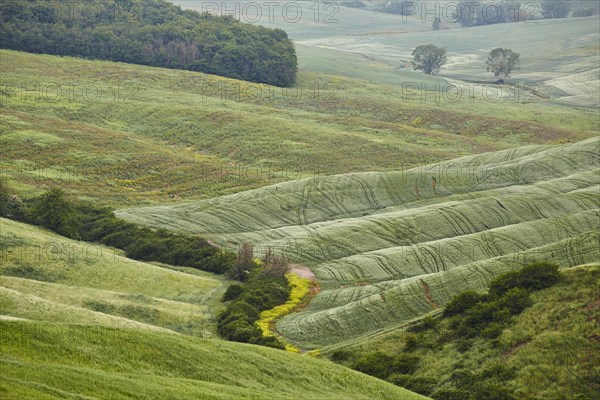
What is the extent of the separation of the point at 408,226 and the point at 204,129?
224 feet

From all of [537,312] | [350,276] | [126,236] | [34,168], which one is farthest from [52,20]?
→ [537,312]

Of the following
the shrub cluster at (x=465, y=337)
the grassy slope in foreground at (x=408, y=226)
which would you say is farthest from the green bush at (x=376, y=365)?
the grassy slope in foreground at (x=408, y=226)

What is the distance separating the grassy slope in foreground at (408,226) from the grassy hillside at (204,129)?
19381 mm

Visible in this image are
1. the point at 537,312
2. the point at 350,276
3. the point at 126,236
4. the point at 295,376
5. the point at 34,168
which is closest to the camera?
the point at 295,376

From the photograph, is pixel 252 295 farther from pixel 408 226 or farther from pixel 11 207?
pixel 11 207

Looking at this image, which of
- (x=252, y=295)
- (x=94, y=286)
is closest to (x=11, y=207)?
(x=94, y=286)

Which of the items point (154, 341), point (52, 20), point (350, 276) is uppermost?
point (52, 20)

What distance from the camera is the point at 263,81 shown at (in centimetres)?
19812

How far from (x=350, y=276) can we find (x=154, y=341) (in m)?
36.9

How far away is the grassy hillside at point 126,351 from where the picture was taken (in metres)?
29.7

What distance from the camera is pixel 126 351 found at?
35125 mm

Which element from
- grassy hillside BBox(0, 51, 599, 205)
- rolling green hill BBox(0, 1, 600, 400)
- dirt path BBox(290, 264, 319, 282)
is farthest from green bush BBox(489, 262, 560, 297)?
grassy hillside BBox(0, 51, 599, 205)

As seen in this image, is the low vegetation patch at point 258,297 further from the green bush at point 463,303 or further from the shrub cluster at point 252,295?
the green bush at point 463,303

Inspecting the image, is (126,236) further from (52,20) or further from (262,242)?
(52,20)
